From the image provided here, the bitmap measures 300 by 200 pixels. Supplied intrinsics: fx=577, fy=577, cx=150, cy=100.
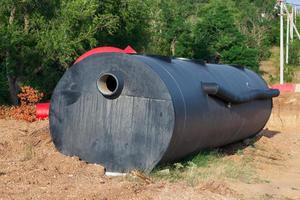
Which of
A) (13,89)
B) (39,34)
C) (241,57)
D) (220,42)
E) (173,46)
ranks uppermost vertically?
(39,34)

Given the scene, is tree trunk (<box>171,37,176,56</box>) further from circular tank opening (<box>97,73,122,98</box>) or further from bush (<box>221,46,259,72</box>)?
circular tank opening (<box>97,73,122,98</box>)

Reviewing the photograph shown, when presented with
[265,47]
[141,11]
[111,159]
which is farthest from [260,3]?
[111,159]

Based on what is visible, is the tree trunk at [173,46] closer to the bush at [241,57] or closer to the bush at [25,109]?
the bush at [241,57]

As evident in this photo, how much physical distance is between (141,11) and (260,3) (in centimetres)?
3612

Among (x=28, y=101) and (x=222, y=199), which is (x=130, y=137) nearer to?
(x=222, y=199)

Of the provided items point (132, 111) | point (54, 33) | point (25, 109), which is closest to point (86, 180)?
point (132, 111)

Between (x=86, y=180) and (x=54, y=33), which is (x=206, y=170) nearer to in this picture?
(x=86, y=180)

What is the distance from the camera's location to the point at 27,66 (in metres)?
15.9

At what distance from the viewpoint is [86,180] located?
7422mm

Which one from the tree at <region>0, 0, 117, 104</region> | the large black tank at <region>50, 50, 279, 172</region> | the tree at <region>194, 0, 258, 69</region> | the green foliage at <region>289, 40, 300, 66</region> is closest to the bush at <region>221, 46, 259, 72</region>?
the tree at <region>194, 0, 258, 69</region>

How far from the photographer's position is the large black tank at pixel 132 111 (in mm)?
8016

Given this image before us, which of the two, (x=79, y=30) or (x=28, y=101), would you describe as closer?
(x=28, y=101)

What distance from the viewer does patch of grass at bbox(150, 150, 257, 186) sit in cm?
805

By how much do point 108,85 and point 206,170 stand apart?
2007mm
